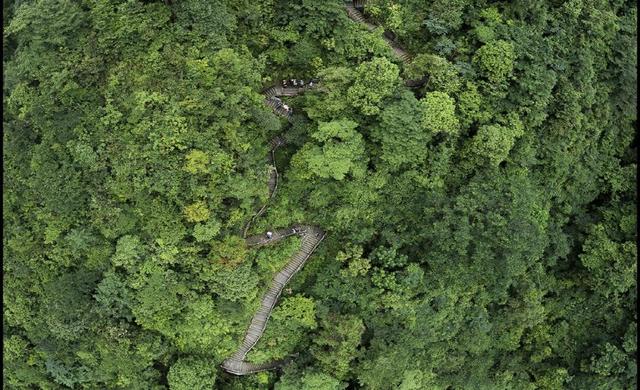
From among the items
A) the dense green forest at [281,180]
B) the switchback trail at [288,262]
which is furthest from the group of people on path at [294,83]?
the dense green forest at [281,180]

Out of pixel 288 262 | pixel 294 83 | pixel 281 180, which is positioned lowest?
pixel 288 262

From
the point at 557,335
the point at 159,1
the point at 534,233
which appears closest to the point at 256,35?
the point at 159,1

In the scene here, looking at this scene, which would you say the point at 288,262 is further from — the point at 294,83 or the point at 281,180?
the point at 294,83

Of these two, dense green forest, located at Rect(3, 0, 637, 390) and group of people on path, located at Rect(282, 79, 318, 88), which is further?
group of people on path, located at Rect(282, 79, 318, 88)

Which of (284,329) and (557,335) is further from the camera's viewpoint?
(557,335)

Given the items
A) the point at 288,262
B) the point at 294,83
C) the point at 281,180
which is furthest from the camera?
the point at 288,262

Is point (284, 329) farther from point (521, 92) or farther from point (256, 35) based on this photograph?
point (521, 92)

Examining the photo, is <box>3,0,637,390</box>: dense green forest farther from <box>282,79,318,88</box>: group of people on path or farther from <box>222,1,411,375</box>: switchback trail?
<box>222,1,411,375</box>: switchback trail

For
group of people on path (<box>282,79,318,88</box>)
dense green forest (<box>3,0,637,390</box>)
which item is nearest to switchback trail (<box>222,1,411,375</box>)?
group of people on path (<box>282,79,318,88</box>)

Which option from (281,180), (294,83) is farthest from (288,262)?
(294,83)
